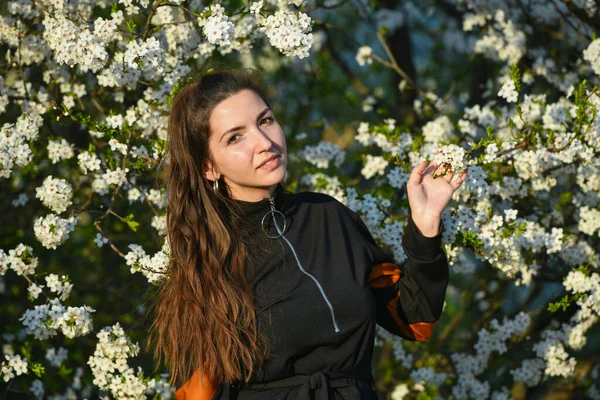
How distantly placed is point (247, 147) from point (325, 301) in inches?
22.7

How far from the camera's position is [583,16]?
430 cm

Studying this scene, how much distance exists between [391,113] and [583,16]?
1.45m

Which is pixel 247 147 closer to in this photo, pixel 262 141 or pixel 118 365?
pixel 262 141

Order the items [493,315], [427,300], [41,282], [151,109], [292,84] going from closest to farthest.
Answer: [427,300] → [151,109] → [41,282] → [493,315] → [292,84]

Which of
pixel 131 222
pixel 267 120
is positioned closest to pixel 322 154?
pixel 131 222

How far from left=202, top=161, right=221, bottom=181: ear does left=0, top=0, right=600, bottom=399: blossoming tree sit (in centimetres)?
45

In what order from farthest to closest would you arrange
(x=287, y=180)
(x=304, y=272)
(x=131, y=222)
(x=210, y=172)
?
(x=287, y=180) < (x=131, y=222) < (x=210, y=172) < (x=304, y=272)

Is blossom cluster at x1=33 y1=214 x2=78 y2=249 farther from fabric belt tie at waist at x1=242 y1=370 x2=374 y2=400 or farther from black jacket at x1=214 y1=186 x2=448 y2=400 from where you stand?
fabric belt tie at waist at x1=242 y1=370 x2=374 y2=400

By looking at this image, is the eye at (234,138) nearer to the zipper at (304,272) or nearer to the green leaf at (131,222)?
the zipper at (304,272)

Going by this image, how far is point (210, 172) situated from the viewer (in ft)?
9.58

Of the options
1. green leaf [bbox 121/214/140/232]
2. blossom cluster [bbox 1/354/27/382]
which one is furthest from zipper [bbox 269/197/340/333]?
blossom cluster [bbox 1/354/27/382]

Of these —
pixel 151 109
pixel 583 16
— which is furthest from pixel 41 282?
pixel 583 16

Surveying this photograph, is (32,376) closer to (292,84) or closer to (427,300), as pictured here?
(427,300)

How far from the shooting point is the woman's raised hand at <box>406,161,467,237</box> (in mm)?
2637
